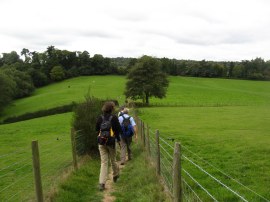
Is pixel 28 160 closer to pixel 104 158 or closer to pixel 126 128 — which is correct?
pixel 126 128

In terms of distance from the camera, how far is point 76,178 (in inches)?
386

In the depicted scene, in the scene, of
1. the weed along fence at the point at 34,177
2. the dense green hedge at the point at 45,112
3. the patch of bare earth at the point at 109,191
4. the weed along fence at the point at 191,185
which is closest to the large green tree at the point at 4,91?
the dense green hedge at the point at 45,112

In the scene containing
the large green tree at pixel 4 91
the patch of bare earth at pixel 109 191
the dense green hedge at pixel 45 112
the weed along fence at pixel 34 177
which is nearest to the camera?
the weed along fence at pixel 34 177

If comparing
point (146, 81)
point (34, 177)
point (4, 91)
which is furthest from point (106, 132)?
point (4, 91)

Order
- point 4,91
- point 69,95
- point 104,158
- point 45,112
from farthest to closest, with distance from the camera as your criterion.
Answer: point 69,95 → point 4,91 → point 45,112 → point 104,158

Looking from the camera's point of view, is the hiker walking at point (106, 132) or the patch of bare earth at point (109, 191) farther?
the hiker walking at point (106, 132)

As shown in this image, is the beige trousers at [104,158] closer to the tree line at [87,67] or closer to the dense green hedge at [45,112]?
the dense green hedge at [45,112]

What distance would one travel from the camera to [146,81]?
63.2m

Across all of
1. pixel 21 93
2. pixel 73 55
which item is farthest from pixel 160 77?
pixel 73 55

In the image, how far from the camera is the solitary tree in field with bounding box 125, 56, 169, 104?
62.6 m

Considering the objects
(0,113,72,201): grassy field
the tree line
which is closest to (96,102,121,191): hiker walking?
(0,113,72,201): grassy field

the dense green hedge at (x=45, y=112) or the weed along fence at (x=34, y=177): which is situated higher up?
the weed along fence at (x=34, y=177)

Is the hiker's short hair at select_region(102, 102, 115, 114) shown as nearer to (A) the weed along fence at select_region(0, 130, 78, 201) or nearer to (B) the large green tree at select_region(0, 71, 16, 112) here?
(A) the weed along fence at select_region(0, 130, 78, 201)

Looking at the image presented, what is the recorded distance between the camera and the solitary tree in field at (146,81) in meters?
62.6
